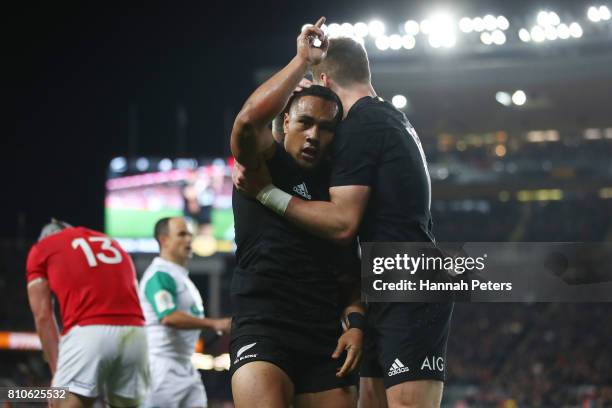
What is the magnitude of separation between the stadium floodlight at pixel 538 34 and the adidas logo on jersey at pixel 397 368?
63.7 feet

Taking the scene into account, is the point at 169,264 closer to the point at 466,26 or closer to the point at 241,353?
the point at 241,353

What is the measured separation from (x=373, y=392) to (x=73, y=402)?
235cm

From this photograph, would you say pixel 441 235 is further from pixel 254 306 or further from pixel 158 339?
pixel 254 306

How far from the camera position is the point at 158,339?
706cm

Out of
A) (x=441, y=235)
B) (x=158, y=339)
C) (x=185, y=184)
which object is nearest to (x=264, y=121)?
(x=158, y=339)

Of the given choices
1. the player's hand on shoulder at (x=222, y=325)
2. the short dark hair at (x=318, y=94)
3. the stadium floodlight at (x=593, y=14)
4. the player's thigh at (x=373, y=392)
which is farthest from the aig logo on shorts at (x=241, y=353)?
the stadium floodlight at (x=593, y=14)

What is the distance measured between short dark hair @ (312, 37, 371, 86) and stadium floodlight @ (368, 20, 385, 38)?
18786mm

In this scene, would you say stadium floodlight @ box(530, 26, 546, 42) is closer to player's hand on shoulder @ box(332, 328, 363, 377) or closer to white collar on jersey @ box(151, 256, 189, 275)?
white collar on jersey @ box(151, 256, 189, 275)

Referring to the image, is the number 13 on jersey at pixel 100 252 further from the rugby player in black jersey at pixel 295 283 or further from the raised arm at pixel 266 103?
the raised arm at pixel 266 103

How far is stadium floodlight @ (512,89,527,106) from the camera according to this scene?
24.7m

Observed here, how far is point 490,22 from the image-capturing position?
21969mm

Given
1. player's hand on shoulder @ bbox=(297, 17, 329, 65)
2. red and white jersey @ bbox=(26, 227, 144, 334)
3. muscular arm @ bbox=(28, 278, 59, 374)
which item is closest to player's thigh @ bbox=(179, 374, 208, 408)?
red and white jersey @ bbox=(26, 227, 144, 334)

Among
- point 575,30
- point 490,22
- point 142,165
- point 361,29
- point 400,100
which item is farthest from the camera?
point 142,165

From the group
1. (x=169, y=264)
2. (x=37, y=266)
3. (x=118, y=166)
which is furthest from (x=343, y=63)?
(x=118, y=166)
